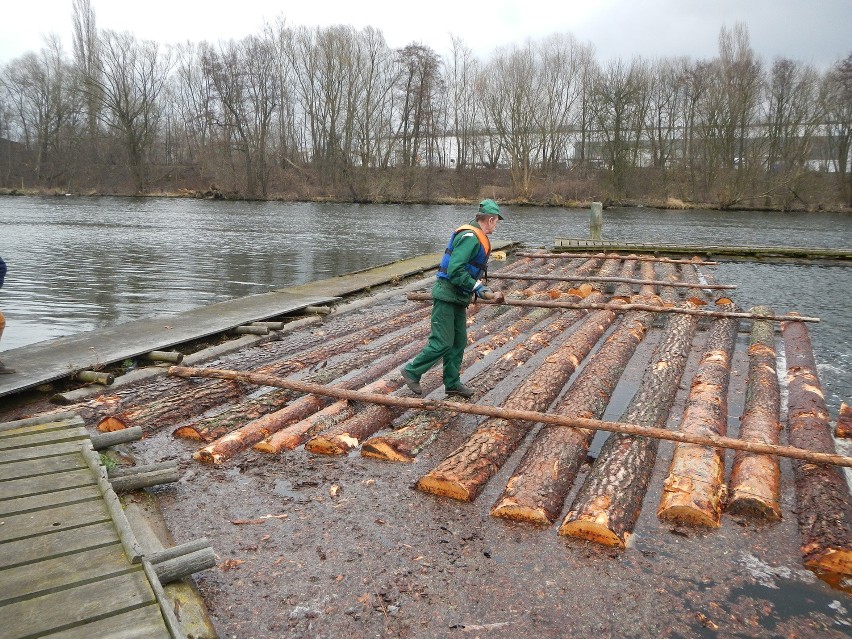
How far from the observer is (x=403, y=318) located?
34.2 ft

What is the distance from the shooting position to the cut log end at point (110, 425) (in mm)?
5453

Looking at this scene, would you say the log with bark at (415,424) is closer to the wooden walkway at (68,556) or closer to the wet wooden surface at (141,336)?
the wooden walkway at (68,556)

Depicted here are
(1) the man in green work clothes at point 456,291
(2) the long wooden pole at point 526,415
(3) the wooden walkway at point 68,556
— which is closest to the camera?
(3) the wooden walkway at point 68,556

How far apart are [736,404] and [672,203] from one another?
151 ft

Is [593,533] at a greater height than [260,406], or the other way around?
[260,406]

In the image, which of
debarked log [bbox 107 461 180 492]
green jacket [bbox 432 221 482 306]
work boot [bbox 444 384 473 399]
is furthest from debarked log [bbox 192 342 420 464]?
green jacket [bbox 432 221 482 306]

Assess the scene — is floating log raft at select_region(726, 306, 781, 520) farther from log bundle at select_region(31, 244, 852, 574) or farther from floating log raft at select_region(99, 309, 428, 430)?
floating log raft at select_region(99, 309, 428, 430)

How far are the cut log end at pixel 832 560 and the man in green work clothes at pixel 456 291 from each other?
3.17 meters

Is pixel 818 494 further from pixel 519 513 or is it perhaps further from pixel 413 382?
pixel 413 382

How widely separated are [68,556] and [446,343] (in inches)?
142

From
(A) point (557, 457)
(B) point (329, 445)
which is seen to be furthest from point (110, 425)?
(A) point (557, 457)

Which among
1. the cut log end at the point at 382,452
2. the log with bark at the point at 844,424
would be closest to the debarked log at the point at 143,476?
the cut log end at the point at 382,452

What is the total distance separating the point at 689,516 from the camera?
4.33 meters

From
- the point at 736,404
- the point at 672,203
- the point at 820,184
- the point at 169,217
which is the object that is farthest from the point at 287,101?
the point at 736,404
